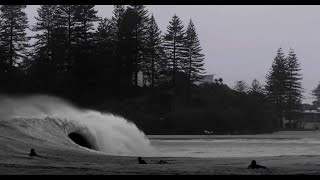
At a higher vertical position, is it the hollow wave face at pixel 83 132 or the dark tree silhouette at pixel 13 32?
the dark tree silhouette at pixel 13 32

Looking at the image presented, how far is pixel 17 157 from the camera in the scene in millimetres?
13375

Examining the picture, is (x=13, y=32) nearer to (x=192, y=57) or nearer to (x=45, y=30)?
(x=45, y=30)

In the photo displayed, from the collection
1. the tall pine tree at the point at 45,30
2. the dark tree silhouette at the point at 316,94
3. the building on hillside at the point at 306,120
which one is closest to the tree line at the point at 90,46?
the tall pine tree at the point at 45,30

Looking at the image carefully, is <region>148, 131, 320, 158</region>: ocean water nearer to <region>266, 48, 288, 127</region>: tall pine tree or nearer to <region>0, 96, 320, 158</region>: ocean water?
<region>0, 96, 320, 158</region>: ocean water

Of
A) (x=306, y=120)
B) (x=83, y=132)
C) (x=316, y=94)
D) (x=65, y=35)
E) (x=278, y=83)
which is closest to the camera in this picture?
(x=83, y=132)

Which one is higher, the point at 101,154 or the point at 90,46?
the point at 90,46

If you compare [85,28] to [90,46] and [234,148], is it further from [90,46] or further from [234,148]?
[234,148]

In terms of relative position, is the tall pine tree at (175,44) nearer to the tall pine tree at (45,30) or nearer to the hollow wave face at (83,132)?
the tall pine tree at (45,30)

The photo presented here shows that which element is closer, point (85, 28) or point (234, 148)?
point (234, 148)

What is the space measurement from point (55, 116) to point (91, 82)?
108ft

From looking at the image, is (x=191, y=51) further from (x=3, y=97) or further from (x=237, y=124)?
(x=3, y=97)

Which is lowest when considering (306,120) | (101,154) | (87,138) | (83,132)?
(101,154)

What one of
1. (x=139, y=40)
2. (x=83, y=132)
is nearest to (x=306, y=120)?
(x=139, y=40)

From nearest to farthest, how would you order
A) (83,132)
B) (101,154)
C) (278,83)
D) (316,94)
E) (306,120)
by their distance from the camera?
(101,154)
(83,132)
(278,83)
(306,120)
(316,94)
